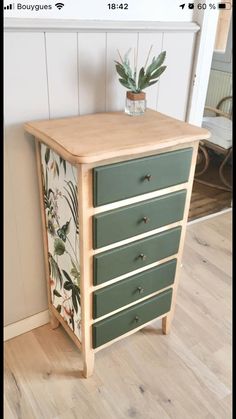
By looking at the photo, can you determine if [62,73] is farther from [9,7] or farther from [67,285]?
[67,285]

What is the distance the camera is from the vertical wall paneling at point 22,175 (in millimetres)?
1105

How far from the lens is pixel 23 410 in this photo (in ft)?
4.10

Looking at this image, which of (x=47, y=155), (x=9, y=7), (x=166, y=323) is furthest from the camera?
(x=166, y=323)

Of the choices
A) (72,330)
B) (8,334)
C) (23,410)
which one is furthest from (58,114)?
(23,410)

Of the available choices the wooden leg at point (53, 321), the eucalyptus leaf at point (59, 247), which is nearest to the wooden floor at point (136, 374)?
the wooden leg at point (53, 321)

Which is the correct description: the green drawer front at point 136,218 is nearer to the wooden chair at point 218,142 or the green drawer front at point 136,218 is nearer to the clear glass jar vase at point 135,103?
the clear glass jar vase at point 135,103

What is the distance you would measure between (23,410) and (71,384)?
188 mm

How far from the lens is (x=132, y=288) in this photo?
128 centimetres

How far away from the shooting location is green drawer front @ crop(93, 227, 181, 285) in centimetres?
114

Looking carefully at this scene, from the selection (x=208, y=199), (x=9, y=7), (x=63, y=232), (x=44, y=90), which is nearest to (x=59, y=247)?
(x=63, y=232)

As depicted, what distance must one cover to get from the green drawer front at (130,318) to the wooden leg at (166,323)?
6 cm

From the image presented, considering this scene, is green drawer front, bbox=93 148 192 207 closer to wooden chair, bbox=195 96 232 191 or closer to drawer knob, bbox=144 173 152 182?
drawer knob, bbox=144 173 152 182

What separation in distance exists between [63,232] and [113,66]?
0.62 m

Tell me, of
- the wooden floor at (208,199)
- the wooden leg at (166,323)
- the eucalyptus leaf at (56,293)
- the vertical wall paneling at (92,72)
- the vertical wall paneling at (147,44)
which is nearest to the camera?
the vertical wall paneling at (92,72)
